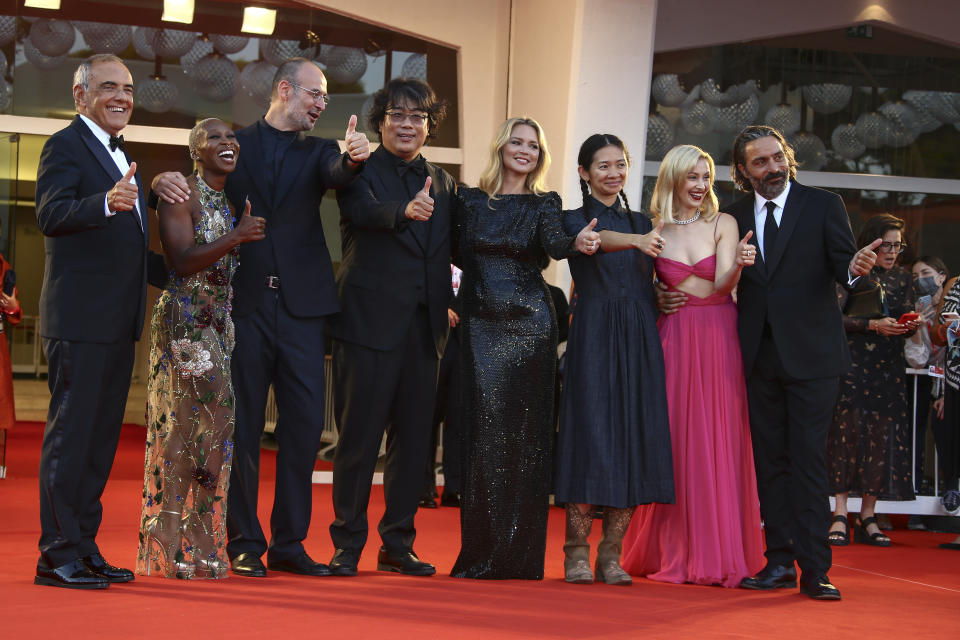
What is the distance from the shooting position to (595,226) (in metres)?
4.74

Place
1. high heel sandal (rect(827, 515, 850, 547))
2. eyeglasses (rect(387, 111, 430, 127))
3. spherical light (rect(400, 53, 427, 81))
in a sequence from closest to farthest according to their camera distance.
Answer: eyeglasses (rect(387, 111, 430, 127))
high heel sandal (rect(827, 515, 850, 547))
spherical light (rect(400, 53, 427, 81))

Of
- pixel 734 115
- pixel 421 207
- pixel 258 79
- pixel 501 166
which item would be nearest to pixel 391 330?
pixel 421 207

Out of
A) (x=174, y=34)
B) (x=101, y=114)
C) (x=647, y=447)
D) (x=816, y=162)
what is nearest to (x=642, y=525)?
(x=647, y=447)

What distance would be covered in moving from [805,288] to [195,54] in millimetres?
5069

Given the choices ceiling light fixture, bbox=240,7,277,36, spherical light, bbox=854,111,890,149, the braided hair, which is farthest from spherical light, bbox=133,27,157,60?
spherical light, bbox=854,111,890,149

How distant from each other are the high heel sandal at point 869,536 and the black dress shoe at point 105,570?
168 inches

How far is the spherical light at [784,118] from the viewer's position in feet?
32.8

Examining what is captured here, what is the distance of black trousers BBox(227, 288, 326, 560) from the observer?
4.40m

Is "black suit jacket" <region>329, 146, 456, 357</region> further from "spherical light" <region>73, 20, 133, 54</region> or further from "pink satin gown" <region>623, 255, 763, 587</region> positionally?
"spherical light" <region>73, 20, 133, 54</region>

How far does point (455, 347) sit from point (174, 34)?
2.94 m

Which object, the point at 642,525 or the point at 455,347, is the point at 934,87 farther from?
the point at 642,525

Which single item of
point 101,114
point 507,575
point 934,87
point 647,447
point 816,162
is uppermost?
point 934,87

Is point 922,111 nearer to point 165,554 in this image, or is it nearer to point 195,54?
point 195,54

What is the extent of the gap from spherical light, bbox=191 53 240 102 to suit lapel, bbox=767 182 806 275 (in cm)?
468
